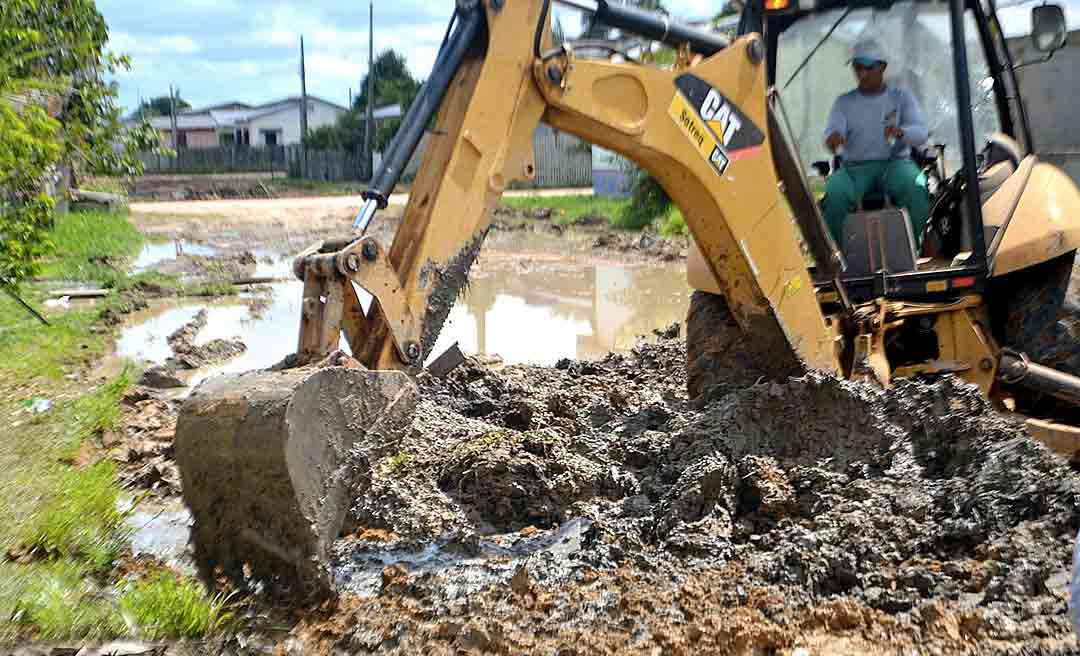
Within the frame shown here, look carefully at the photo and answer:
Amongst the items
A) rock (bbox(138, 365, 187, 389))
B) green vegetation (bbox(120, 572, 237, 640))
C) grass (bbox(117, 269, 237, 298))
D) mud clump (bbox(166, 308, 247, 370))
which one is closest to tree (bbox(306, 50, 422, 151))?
grass (bbox(117, 269, 237, 298))

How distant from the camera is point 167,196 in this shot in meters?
42.8

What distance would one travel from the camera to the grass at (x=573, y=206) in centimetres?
2583

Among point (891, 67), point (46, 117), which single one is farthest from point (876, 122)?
point (46, 117)

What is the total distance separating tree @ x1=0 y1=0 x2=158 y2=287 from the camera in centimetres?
775

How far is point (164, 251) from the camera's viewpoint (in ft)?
71.9

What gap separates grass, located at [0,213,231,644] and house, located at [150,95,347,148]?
226ft

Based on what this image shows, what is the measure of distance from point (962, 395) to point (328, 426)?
3181 mm

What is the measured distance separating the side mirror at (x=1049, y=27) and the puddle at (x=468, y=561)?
348cm

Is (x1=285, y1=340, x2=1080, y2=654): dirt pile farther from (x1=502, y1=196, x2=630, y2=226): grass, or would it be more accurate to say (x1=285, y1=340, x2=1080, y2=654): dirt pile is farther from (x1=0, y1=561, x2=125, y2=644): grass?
(x1=502, y1=196, x2=630, y2=226): grass

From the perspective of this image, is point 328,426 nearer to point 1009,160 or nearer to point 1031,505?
point 1031,505

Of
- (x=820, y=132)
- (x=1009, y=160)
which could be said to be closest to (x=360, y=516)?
(x=820, y=132)

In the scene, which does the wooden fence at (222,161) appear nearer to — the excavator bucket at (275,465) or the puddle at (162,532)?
the puddle at (162,532)

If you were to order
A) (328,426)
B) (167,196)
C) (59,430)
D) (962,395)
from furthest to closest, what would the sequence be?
1. (167,196)
2. (59,430)
3. (962,395)
4. (328,426)

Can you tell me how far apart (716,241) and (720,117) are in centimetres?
60
